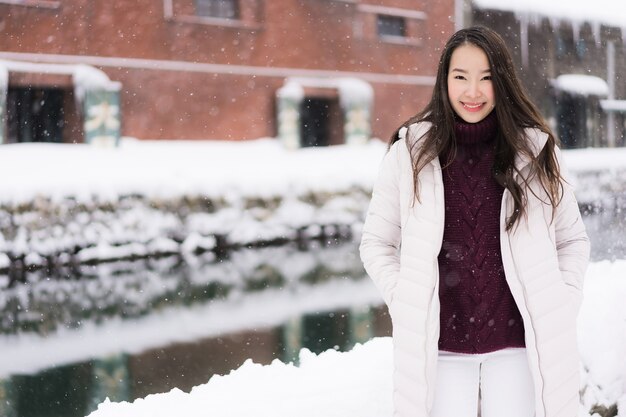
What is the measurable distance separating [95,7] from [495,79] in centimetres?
1321

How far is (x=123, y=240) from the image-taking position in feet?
34.5

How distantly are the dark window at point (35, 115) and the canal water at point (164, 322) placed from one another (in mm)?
4504

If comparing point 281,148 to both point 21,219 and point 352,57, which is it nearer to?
point 352,57

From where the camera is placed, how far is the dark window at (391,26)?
17.5m

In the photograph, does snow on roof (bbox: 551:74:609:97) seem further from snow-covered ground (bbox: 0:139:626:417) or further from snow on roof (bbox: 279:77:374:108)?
snow on roof (bbox: 279:77:374:108)

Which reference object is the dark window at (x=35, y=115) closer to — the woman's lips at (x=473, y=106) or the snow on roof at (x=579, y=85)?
the woman's lips at (x=473, y=106)

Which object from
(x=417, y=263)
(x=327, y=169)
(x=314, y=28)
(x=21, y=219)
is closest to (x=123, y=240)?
(x=21, y=219)

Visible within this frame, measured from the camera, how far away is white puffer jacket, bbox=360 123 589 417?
1534 millimetres

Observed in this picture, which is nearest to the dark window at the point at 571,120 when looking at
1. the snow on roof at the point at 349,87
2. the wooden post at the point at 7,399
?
the snow on roof at the point at 349,87

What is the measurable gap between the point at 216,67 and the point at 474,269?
13703 mm

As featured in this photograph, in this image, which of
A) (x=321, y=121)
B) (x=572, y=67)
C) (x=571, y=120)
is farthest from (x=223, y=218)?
(x=572, y=67)

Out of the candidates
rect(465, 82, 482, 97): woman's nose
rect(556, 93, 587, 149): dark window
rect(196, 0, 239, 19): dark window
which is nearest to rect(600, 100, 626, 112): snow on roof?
rect(556, 93, 587, 149): dark window

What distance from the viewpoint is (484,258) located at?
1592mm

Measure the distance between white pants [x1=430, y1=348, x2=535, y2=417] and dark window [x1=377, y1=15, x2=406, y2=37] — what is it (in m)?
16.5
